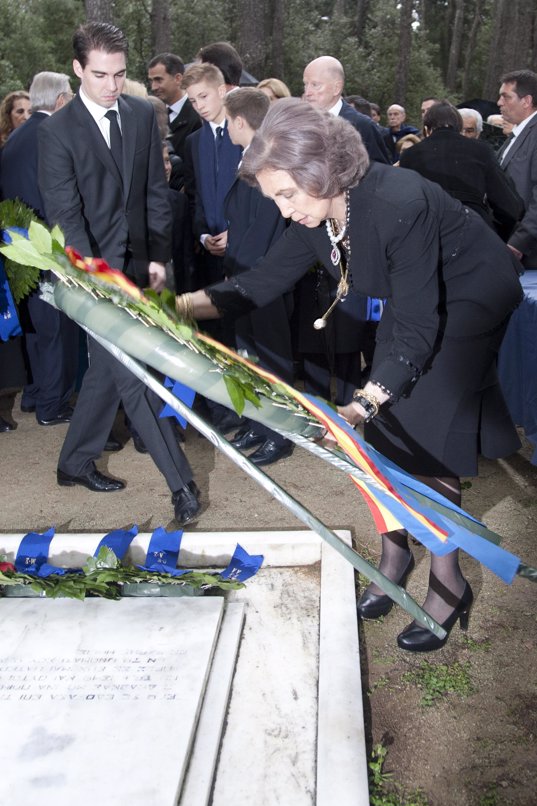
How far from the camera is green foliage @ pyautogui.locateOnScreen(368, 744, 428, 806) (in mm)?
2378

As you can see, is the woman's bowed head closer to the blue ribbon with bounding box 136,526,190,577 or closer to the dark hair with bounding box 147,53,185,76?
the blue ribbon with bounding box 136,526,190,577

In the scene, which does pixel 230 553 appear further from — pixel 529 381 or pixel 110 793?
pixel 529 381

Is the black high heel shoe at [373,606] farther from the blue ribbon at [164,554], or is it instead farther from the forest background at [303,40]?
the forest background at [303,40]

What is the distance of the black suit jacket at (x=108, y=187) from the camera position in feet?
13.0

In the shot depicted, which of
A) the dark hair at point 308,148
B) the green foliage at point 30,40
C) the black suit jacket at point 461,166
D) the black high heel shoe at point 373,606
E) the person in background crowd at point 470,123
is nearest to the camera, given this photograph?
the dark hair at point 308,148

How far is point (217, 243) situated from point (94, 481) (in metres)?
1.70

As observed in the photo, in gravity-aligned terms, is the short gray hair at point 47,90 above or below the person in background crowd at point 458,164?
above

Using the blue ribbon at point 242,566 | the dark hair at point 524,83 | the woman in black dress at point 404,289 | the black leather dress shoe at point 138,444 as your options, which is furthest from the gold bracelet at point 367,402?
the dark hair at point 524,83

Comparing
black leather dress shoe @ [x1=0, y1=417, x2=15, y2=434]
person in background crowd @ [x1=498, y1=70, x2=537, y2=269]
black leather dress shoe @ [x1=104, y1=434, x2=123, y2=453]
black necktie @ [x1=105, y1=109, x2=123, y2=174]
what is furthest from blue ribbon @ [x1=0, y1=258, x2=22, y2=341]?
person in background crowd @ [x1=498, y1=70, x2=537, y2=269]

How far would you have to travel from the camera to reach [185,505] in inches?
161

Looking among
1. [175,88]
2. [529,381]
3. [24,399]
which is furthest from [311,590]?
[175,88]

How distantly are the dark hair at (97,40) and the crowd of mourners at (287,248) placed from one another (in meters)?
0.01

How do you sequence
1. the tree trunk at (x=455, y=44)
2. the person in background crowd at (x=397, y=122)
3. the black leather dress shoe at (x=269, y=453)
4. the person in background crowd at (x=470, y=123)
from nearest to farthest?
the black leather dress shoe at (x=269, y=453), the person in background crowd at (x=470, y=123), the person in background crowd at (x=397, y=122), the tree trunk at (x=455, y=44)

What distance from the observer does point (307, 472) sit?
4738 millimetres
